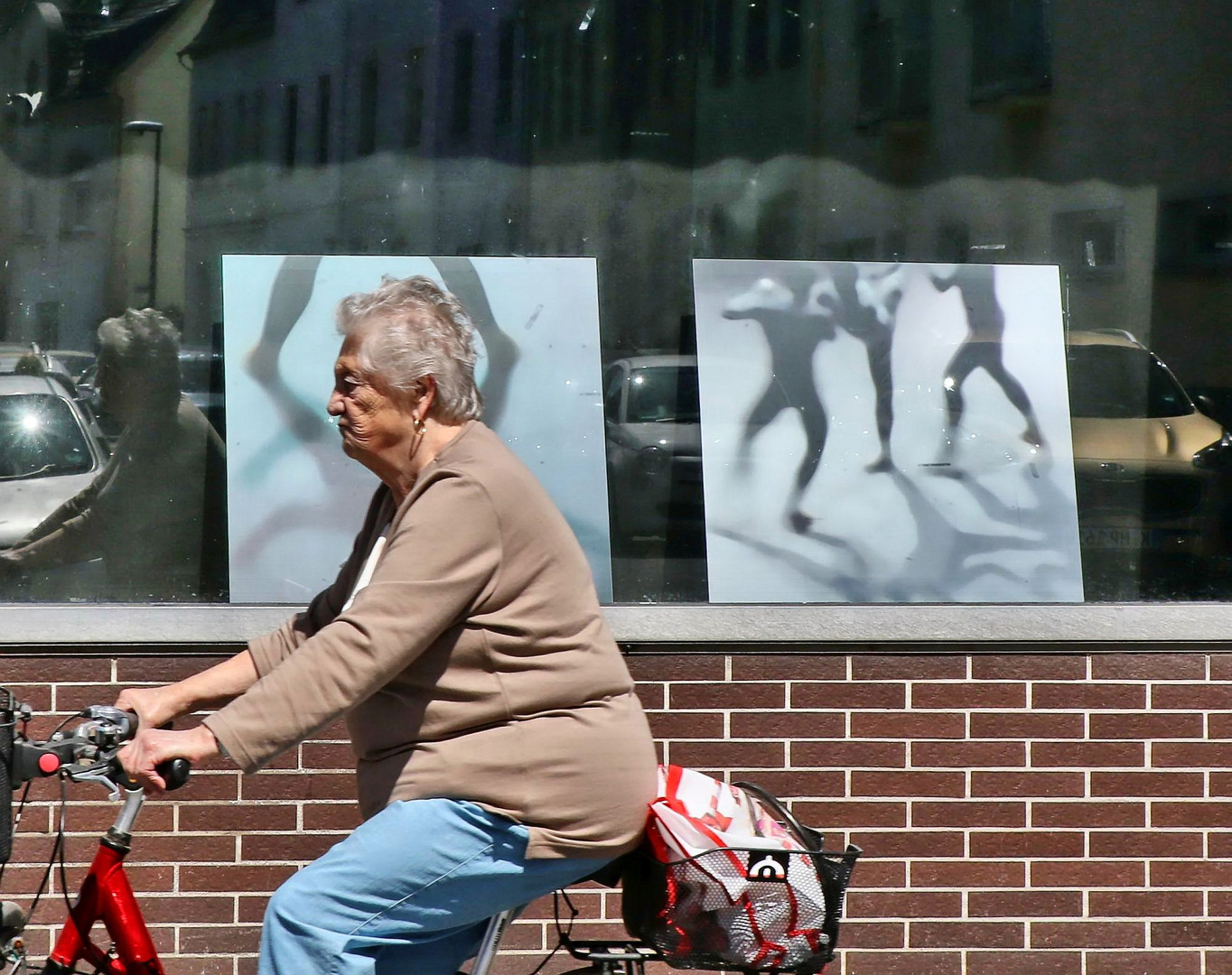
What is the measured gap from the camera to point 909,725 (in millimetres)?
4660

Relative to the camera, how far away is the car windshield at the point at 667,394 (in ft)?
16.2

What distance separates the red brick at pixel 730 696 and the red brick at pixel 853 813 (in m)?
0.33

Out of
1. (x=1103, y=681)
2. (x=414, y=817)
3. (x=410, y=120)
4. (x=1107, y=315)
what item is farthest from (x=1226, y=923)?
(x=410, y=120)

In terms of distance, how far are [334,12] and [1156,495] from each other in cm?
314

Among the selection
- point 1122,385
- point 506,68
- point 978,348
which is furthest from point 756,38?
point 1122,385

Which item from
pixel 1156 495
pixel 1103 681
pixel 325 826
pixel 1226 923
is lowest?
pixel 1226 923

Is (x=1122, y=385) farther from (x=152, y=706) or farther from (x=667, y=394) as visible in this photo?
(x=152, y=706)

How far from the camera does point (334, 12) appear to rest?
191 inches

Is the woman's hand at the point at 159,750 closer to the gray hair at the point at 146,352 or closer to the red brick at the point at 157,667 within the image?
the red brick at the point at 157,667

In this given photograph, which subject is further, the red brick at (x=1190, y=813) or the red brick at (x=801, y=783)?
the red brick at (x=1190, y=813)

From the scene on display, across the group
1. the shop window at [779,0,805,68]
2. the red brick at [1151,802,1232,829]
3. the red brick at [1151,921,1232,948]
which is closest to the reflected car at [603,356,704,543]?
the shop window at [779,0,805,68]

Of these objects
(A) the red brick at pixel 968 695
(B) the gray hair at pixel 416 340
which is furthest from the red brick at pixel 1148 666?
(B) the gray hair at pixel 416 340

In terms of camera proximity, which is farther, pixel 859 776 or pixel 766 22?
pixel 766 22

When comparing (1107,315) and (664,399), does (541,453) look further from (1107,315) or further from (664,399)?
(1107,315)
